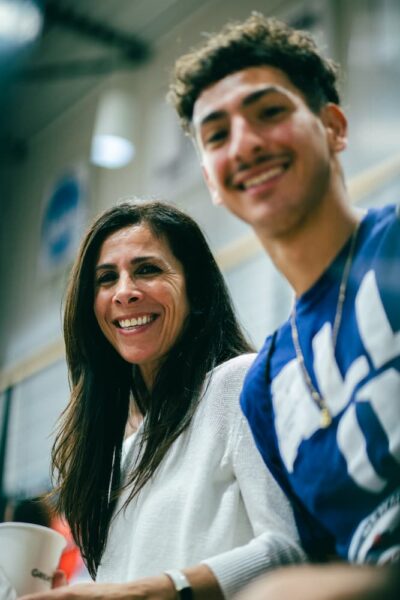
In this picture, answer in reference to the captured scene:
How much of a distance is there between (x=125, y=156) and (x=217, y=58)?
2.35m

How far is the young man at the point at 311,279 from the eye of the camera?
2.63 feet

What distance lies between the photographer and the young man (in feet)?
2.63

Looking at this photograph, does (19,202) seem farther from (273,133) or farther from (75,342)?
(273,133)

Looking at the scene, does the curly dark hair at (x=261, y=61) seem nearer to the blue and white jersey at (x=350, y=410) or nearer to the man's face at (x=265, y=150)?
the man's face at (x=265, y=150)

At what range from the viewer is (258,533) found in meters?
0.98

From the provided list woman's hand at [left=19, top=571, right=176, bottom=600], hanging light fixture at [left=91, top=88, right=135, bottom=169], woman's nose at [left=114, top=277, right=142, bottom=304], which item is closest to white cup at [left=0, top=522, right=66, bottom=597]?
woman's hand at [left=19, top=571, right=176, bottom=600]

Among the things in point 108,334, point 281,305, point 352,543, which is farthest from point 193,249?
point 281,305

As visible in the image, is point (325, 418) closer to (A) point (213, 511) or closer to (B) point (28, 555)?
(A) point (213, 511)

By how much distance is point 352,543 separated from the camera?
32.1 inches

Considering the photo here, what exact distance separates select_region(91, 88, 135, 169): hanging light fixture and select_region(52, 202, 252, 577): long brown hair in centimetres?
190

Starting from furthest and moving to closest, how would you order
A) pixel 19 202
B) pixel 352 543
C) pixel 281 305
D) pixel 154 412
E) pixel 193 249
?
pixel 19 202 → pixel 281 305 → pixel 193 249 → pixel 154 412 → pixel 352 543

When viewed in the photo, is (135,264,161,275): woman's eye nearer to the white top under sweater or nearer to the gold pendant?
the white top under sweater

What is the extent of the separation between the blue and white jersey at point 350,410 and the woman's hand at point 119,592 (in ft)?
0.60

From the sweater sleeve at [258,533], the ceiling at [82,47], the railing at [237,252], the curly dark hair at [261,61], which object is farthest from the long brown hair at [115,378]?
the ceiling at [82,47]
